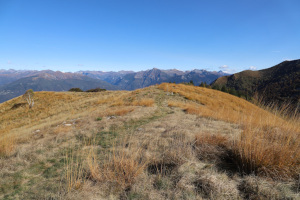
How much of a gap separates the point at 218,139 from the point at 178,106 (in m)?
7.49

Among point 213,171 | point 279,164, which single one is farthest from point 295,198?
point 213,171

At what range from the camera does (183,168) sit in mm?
2965


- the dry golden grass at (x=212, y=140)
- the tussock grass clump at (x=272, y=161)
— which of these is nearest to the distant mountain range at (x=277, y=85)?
the tussock grass clump at (x=272, y=161)

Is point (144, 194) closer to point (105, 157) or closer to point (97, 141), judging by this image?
point (105, 157)

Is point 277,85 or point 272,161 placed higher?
point 277,85

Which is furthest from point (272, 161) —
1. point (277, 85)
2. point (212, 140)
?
point (277, 85)

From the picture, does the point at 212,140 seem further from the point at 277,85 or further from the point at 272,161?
the point at 277,85

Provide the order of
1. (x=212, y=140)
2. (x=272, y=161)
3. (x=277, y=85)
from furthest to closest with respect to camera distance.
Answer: (x=277, y=85)
(x=212, y=140)
(x=272, y=161)

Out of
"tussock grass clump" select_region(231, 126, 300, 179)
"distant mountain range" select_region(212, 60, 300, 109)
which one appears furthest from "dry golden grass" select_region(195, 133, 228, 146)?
"distant mountain range" select_region(212, 60, 300, 109)

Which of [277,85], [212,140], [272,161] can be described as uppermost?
[277,85]

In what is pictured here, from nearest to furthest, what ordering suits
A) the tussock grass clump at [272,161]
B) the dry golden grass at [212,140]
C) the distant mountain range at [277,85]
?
the tussock grass clump at [272,161] → the dry golden grass at [212,140] → the distant mountain range at [277,85]

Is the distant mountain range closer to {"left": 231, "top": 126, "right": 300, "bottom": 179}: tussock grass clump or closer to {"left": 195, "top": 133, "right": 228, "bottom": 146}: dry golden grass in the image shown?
{"left": 231, "top": 126, "right": 300, "bottom": 179}: tussock grass clump

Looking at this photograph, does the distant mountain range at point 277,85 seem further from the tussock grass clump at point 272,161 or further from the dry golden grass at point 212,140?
the dry golden grass at point 212,140

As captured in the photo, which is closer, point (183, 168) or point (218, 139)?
point (183, 168)
